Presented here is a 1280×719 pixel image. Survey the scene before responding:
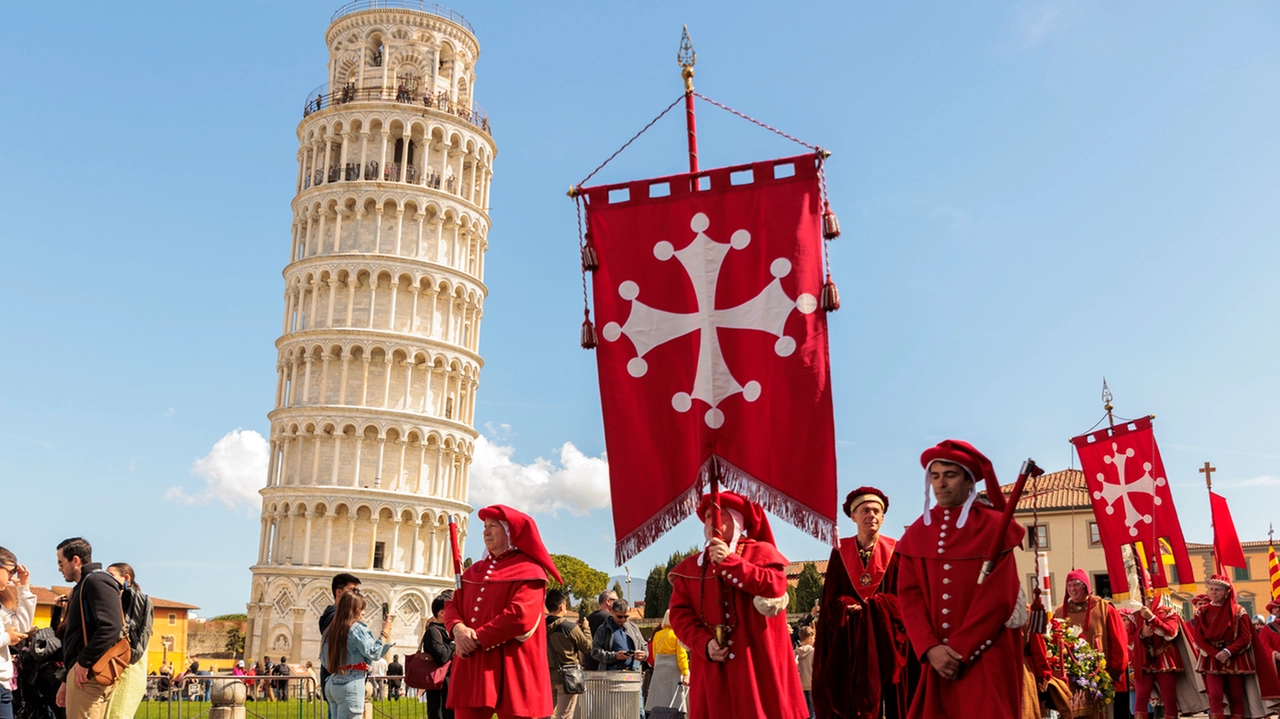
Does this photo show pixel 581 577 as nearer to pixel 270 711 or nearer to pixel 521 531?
pixel 270 711

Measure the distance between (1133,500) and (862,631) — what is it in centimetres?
935

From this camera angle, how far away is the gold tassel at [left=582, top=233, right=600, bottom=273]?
285 inches

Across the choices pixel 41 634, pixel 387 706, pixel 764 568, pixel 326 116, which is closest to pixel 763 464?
pixel 764 568

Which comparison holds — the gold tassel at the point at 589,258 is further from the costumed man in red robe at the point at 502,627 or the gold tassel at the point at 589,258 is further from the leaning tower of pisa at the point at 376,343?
the leaning tower of pisa at the point at 376,343

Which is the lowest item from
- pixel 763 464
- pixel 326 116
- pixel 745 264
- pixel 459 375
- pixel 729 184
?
pixel 763 464

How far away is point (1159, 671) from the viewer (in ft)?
42.8

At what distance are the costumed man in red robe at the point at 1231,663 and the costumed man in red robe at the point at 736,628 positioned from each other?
8.65 metres

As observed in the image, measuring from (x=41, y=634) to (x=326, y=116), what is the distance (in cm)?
4800

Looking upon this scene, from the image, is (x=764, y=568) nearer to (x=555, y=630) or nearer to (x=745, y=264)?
(x=745, y=264)

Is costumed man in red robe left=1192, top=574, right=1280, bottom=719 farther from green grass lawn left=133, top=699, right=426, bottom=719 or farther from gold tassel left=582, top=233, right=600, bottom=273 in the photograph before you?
green grass lawn left=133, top=699, right=426, bottom=719

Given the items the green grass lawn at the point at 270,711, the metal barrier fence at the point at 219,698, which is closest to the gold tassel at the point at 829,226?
the metal barrier fence at the point at 219,698

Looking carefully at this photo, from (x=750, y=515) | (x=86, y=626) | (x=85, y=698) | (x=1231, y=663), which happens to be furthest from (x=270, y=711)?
(x=750, y=515)

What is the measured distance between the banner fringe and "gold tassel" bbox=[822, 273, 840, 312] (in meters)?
1.12

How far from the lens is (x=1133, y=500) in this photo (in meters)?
14.8
